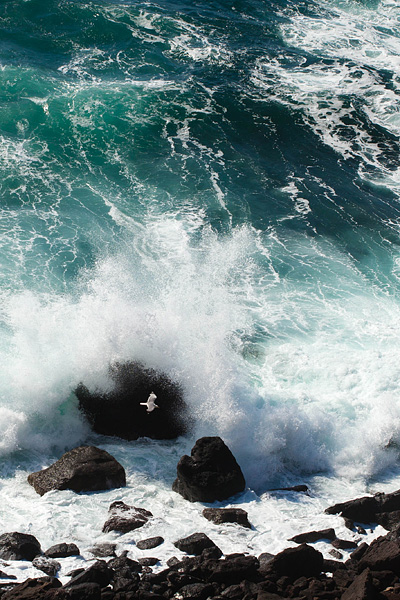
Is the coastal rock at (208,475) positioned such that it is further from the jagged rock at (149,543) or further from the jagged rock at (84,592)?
the jagged rock at (84,592)

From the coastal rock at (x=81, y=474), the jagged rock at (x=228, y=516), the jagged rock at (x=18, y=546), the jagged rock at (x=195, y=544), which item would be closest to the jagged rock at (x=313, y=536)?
the jagged rock at (x=228, y=516)

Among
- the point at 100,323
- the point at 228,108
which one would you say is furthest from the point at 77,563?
the point at 228,108

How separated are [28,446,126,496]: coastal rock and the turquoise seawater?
41.7 inches

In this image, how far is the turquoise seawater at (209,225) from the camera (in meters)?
16.5

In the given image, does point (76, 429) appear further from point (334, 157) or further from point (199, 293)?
point (334, 157)

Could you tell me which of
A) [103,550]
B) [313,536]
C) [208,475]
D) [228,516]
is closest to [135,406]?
[208,475]

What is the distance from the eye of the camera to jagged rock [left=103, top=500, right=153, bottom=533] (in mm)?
12109

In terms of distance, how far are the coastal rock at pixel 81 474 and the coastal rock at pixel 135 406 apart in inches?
73.6

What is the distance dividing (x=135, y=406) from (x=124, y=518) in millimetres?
4372

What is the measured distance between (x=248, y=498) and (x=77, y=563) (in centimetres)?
433

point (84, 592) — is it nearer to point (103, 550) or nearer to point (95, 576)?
point (95, 576)

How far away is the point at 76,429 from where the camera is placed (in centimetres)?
1573

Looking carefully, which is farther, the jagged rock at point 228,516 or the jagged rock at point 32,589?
the jagged rock at point 228,516

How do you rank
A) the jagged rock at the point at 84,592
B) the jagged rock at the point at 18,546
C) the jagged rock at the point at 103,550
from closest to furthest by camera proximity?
1. the jagged rock at the point at 84,592
2. the jagged rock at the point at 18,546
3. the jagged rock at the point at 103,550
